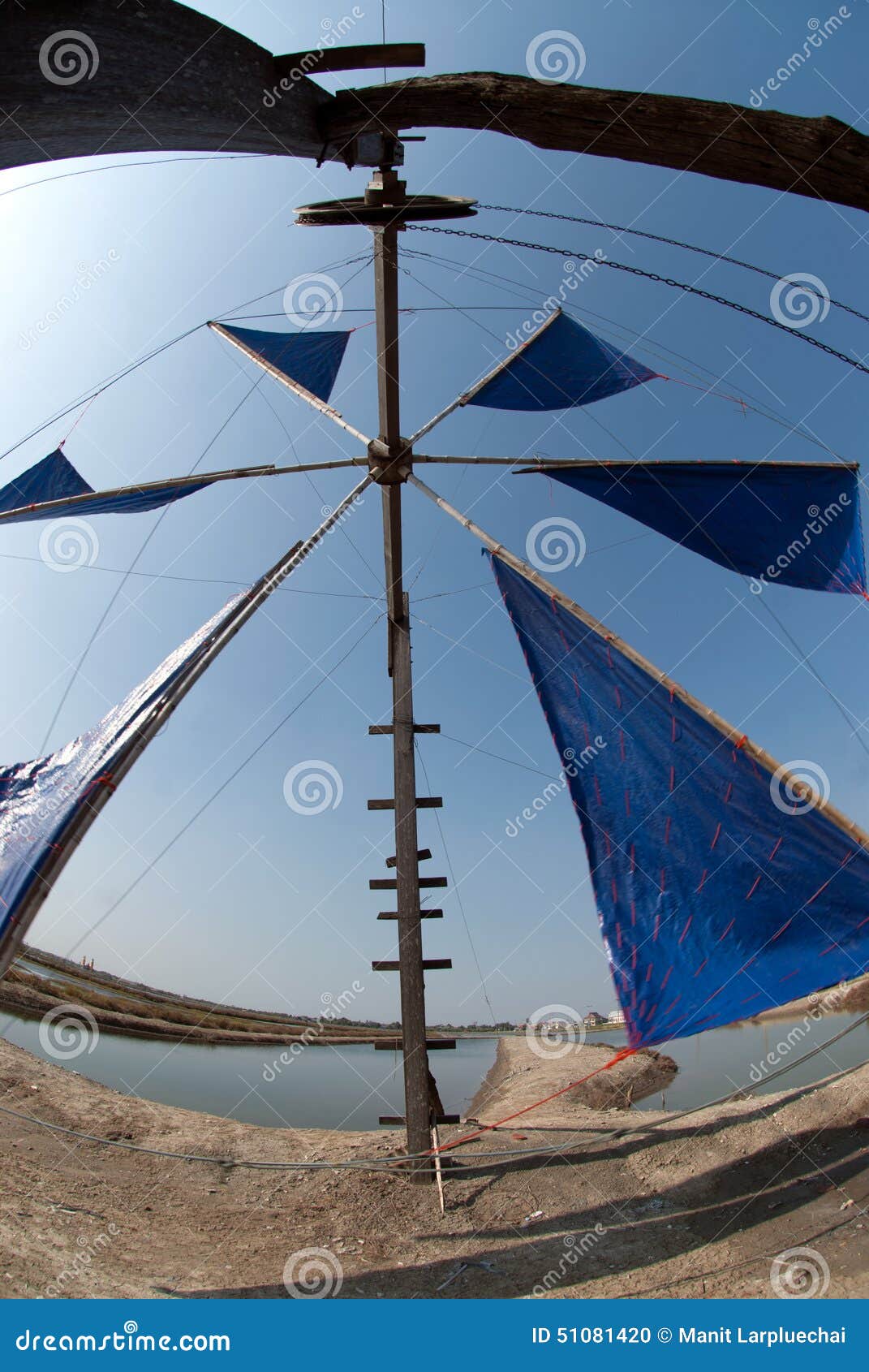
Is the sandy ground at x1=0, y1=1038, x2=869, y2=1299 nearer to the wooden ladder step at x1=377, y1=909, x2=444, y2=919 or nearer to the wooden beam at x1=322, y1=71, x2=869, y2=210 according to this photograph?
the wooden ladder step at x1=377, y1=909, x2=444, y2=919

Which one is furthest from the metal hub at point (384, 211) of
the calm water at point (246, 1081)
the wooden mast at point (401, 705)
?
the calm water at point (246, 1081)

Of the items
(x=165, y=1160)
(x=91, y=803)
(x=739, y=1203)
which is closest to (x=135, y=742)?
(x=91, y=803)

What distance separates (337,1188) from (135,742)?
4.81m

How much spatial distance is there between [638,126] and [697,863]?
449 centimetres

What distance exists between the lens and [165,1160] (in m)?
7.06

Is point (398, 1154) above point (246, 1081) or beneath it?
above

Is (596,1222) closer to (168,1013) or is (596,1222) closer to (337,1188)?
(337,1188)

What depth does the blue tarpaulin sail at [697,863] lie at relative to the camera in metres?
4.53
